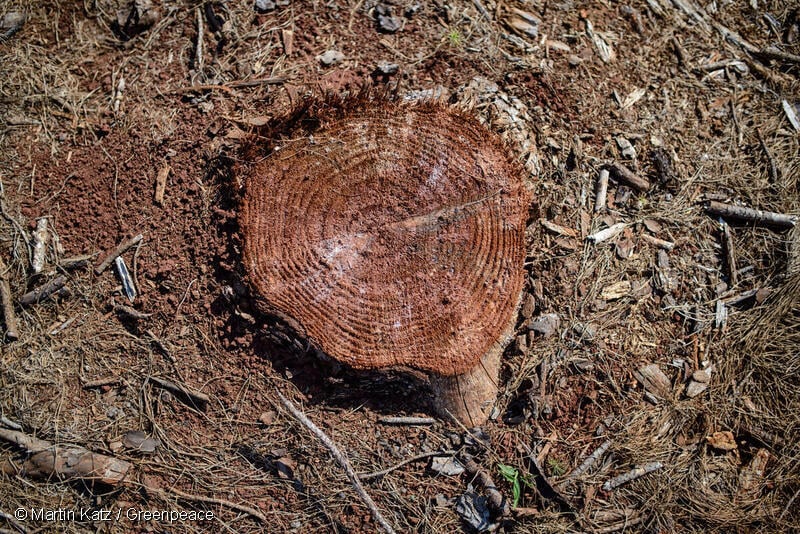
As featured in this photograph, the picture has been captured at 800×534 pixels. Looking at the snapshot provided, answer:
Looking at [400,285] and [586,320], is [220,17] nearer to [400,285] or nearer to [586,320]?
[400,285]

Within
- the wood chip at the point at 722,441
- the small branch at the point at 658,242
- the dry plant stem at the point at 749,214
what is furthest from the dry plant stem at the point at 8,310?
the dry plant stem at the point at 749,214

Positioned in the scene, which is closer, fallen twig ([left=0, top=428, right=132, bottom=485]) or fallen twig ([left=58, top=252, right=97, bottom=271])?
fallen twig ([left=0, top=428, right=132, bottom=485])

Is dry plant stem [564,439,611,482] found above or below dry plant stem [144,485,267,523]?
below

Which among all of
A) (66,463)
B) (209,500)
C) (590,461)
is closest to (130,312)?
(66,463)

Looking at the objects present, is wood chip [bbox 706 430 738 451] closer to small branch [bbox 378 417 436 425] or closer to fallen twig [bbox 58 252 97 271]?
small branch [bbox 378 417 436 425]

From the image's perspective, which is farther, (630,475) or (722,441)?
(722,441)

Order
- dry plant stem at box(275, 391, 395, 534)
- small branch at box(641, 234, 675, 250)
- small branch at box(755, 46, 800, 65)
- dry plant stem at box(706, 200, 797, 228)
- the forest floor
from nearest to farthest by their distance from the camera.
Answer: dry plant stem at box(275, 391, 395, 534), the forest floor, small branch at box(641, 234, 675, 250), dry plant stem at box(706, 200, 797, 228), small branch at box(755, 46, 800, 65)

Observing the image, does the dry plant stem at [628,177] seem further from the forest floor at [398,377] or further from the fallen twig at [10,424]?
the fallen twig at [10,424]

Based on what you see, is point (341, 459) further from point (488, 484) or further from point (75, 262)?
point (75, 262)

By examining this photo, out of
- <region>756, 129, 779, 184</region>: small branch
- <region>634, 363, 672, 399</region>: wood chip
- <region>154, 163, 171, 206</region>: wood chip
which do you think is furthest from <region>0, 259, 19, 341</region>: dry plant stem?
<region>756, 129, 779, 184</region>: small branch
